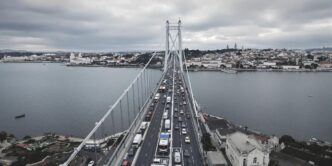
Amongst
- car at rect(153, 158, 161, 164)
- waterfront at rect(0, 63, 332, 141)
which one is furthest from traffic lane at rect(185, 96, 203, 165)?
waterfront at rect(0, 63, 332, 141)

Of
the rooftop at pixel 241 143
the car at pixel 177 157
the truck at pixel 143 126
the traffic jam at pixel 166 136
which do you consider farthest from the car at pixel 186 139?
the truck at pixel 143 126

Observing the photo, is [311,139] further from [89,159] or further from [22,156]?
[22,156]

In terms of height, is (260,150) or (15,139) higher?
(260,150)

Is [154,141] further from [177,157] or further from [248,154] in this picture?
[248,154]

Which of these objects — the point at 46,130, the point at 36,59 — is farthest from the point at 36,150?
the point at 36,59

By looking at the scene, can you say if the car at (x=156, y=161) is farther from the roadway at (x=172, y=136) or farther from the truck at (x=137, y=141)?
the truck at (x=137, y=141)

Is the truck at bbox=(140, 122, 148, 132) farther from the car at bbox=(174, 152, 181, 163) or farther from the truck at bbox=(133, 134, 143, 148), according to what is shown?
the car at bbox=(174, 152, 181, 163)

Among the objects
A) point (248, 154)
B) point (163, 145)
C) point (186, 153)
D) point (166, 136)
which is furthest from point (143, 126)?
point (248, 154)

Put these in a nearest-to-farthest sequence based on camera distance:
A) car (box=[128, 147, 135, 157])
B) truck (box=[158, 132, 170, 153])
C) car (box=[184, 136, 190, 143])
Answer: car (box=[128, 147, 135, 157])
truck (box=[158, 132, 170, 153])
car (box=[184, 136, 190, 143])
